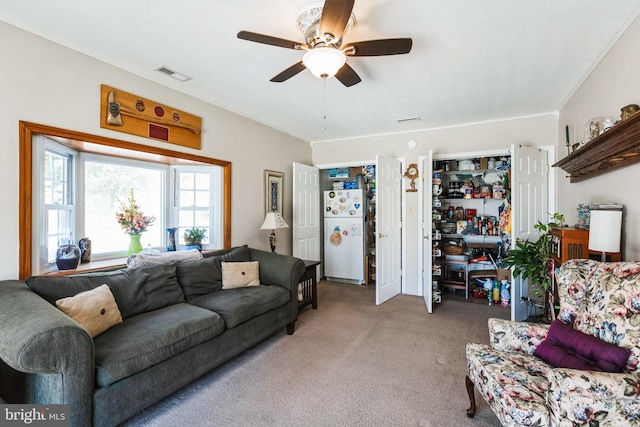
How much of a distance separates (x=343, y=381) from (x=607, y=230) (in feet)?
6.53

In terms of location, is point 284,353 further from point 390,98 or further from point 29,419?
point 390,98

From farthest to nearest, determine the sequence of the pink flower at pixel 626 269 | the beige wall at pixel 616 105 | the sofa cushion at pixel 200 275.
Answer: the sofa cushion at pixel 200 275
the beige wall at pixel 616 105
the pink flower at pixel 626 269

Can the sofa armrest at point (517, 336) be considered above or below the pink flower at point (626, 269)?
below

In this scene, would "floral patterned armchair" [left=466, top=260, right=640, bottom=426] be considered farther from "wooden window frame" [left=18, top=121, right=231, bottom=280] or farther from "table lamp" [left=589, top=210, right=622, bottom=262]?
"wooden window frame" [left=18, top=121, right=231, bottom=280]

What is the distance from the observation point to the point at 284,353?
2.67 m

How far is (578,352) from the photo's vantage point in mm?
1546

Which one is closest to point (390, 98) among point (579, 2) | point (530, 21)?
→ point (530, 21)

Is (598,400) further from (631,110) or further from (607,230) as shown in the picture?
(631,110)

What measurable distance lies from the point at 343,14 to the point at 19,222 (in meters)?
2.47

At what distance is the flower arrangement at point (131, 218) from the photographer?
2982 millimetres

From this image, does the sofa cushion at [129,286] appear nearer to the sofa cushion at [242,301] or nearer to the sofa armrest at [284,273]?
the sofa cushion at [242,301]

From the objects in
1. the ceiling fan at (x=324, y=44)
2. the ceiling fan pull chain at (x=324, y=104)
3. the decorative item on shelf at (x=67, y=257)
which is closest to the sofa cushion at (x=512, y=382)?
the ceiling fan at (x=324, y=44)

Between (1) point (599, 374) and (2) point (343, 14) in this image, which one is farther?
(2) point (343, 14)

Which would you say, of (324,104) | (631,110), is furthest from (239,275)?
(631,110)
